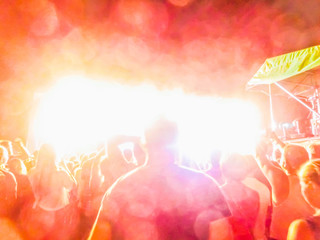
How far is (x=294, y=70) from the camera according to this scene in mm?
4660

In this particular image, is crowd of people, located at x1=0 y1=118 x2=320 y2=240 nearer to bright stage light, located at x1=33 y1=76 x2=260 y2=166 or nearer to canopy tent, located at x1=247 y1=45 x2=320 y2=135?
canopy tent, located at x1=247 y1=45 x2=320 y2=135

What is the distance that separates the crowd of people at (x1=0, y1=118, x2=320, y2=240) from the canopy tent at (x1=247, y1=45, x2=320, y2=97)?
4.72 ft

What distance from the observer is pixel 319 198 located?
6.99 ft

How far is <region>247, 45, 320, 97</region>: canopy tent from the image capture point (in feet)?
14.4

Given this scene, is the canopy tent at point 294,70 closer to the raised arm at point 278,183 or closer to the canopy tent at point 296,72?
the canopy tent at point 296,72

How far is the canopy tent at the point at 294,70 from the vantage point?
4.40m

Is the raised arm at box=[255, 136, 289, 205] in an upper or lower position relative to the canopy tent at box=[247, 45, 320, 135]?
lower

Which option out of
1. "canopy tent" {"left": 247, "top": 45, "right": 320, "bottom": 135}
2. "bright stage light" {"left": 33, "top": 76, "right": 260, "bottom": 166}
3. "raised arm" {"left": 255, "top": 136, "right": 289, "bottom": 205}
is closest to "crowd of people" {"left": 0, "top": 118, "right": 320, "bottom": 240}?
"raised arm" {"left": 255, "top": 136, "right": 289, "bottom": 205}

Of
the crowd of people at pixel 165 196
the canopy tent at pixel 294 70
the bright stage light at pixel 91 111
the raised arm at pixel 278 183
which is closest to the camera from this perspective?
the crowd of people at pixel 165 196

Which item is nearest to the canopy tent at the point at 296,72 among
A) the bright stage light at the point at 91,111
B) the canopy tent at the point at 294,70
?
the canopy tent at the point at 294,70

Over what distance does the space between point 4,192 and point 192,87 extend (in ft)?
36.8

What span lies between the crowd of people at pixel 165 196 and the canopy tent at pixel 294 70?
1.44 m

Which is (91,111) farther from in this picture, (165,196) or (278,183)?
(165,196)

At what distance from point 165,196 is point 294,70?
13.4ft
